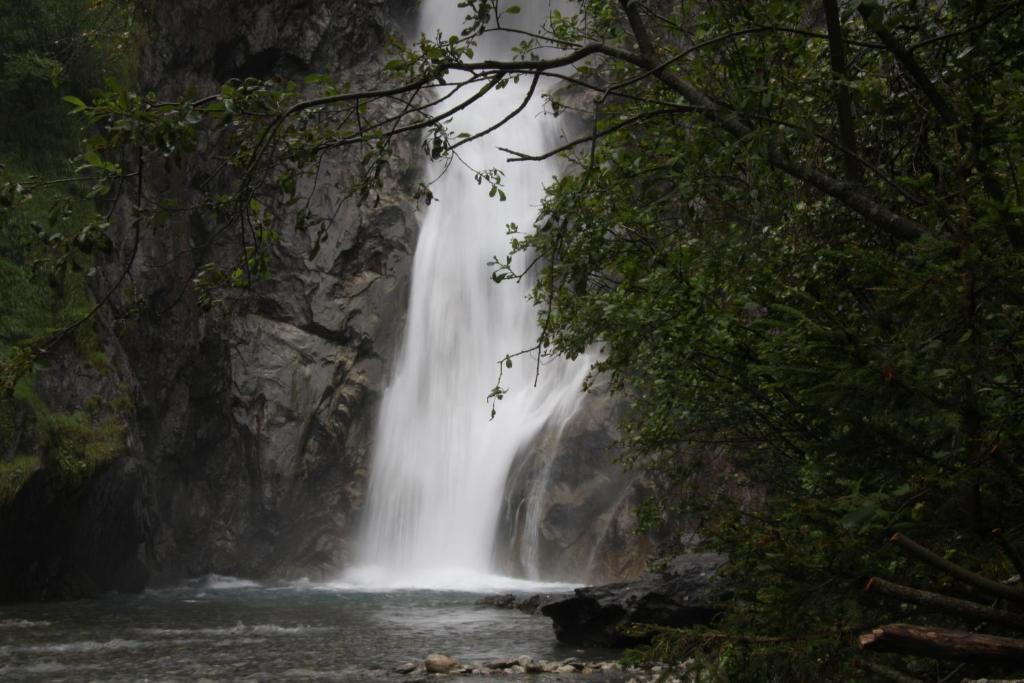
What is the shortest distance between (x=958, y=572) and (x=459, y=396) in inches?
1240

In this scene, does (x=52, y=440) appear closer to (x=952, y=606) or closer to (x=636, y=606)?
(x=636, y=606)

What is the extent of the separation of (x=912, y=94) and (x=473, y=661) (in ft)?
33.9

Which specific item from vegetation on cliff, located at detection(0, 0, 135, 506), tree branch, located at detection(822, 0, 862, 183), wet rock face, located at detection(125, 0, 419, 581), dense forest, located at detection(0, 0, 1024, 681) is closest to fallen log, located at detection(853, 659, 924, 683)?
dense forest, located at detection(0, 0, 1024, 681)

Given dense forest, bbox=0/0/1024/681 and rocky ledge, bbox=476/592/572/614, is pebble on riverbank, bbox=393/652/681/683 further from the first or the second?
rocky ledge, bbox=476/592/572/614

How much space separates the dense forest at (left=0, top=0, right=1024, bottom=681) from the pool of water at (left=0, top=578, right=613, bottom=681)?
776 cm

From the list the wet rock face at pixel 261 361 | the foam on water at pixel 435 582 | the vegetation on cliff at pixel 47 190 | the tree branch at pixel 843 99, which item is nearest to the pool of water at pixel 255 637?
the foam on water at pixel 435 582

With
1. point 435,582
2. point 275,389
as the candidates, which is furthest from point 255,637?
point 275,389

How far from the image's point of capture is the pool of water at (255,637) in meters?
13.0

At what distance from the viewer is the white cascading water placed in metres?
29.8

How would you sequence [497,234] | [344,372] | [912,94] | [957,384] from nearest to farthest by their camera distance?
[957,384]
[912,94]
[344,372]
[497,234]

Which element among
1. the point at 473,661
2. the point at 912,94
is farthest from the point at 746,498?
the point at 912,94

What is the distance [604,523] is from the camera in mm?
25016

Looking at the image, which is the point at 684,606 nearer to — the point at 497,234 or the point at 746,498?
the point at 746,498

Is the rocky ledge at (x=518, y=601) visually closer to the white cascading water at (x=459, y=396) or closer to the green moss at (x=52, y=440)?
the white cascading water at (x=459, y=396)
